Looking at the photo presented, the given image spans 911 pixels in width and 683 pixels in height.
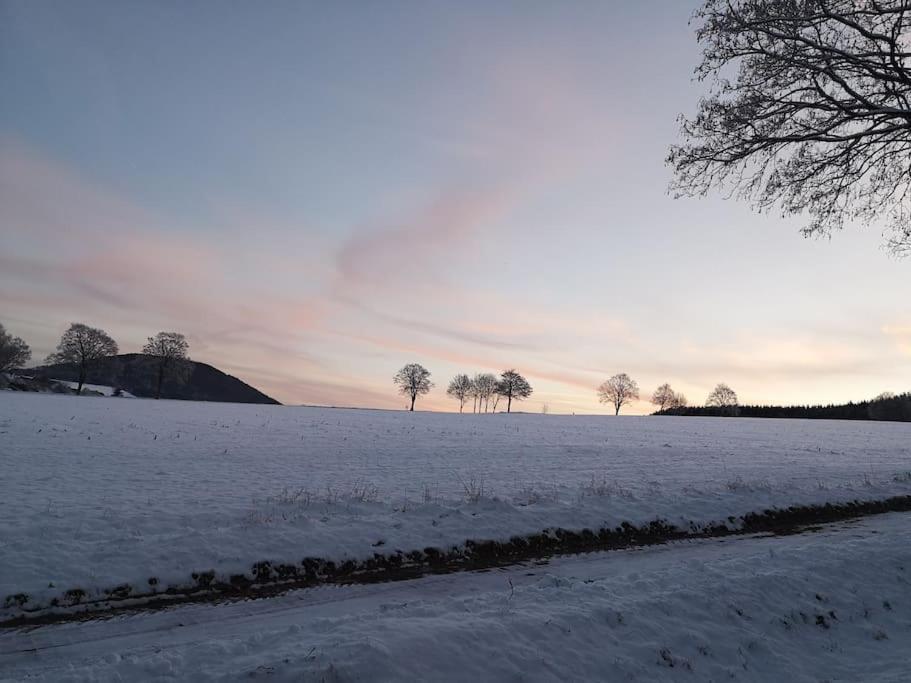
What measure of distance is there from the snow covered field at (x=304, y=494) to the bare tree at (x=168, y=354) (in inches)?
3130

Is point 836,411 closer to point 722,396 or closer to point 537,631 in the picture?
point 722,396

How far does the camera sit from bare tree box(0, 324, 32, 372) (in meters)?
90.7

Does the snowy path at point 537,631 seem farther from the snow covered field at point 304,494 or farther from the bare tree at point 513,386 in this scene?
the bare tree at point 513,386

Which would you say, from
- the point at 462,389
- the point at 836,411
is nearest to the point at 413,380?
the point at 462,389

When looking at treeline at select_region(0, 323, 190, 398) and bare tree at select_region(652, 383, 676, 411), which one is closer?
treeline at select_region(0, 323, 190, 398)

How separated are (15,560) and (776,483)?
19943mm

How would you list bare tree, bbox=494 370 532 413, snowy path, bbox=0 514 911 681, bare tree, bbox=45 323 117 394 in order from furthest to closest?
bare tree, bbox=494 370 532 413 → bare tree, bbox=45 323 117 394 → snowy path, bbox=0 514 911 681

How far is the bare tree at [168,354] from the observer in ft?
315

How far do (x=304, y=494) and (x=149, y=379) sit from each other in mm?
114534

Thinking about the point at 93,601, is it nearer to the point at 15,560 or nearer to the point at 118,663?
the point at 15,560

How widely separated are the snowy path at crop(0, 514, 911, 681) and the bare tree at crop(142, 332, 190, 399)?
10404cm

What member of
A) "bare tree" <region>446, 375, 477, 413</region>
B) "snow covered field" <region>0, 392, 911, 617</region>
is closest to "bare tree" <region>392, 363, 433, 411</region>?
"bare tree" <region>446, 375, 477, 413</region>

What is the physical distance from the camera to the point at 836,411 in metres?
103

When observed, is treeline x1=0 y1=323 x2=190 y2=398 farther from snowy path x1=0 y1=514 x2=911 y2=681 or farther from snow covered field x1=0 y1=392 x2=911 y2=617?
snowy path x1=0 y1=514 x2=911 y2=681
